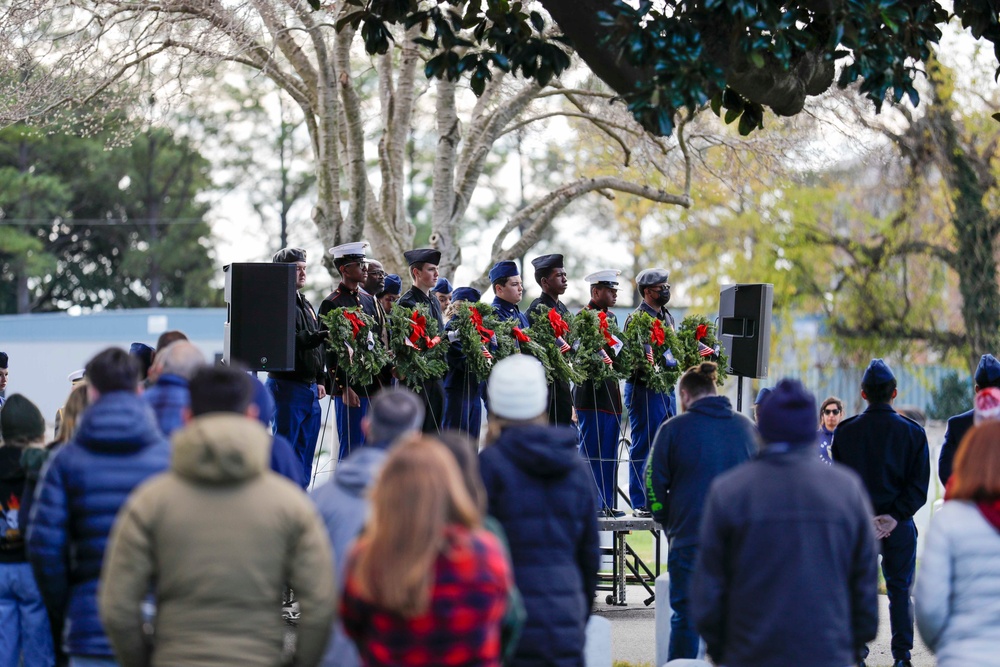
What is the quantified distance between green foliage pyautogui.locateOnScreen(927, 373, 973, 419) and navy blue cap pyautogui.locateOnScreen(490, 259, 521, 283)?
866 inches

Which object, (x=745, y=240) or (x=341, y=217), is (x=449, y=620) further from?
(x=745, y=240)

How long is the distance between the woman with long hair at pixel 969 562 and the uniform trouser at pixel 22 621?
3.94m

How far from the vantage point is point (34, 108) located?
16.4 meters

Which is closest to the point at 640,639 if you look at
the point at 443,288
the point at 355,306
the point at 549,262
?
the point at 355,306

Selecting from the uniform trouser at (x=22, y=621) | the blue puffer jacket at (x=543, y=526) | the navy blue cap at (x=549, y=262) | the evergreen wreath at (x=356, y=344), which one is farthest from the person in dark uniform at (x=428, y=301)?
the blue puffer jacket at (x=543, y=526)

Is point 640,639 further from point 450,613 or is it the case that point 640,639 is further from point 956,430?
point 450,613

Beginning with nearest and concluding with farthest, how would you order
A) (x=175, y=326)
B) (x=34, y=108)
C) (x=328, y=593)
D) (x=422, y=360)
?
(x=328, y=593) < (x=422, y=360) < (x=34, y=108) < (x=175, y=326)

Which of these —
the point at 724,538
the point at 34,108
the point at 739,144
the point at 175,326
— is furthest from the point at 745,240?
the point at 724,538

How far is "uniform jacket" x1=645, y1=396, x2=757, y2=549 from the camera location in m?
6.64

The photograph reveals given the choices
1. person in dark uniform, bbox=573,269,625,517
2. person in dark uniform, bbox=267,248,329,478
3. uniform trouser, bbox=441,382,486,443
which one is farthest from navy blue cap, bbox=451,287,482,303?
person in dark uniform, bbox=267,248,329,478

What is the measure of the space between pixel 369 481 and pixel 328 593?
506 millimetres

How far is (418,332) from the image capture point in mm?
9719

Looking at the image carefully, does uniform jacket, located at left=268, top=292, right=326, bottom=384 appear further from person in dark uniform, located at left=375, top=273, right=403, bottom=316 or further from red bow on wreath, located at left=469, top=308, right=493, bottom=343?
person in dark uniform, located at left=375, top=273, right=403, bottom=316

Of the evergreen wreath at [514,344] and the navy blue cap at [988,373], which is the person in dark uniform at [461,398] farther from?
the navy blue cap at [988,373]
